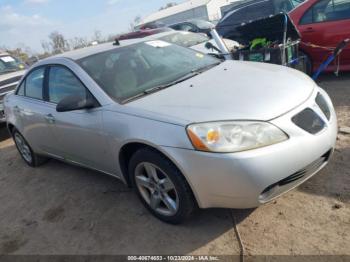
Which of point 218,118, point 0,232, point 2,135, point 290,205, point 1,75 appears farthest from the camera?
point 1,75

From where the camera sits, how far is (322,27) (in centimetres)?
651

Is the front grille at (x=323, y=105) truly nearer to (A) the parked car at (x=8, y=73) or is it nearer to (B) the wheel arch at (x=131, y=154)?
(B) the wheel arch at (x=131, y=154)

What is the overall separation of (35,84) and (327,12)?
4877 millimetres

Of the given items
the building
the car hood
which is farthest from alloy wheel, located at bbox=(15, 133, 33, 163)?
the building

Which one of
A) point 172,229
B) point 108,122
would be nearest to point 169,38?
point 108,122

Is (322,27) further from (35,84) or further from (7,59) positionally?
(7,59)

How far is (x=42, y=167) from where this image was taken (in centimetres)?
564

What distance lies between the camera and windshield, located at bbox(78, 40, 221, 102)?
3650 mm

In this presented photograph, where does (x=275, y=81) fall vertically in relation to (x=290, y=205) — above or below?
above

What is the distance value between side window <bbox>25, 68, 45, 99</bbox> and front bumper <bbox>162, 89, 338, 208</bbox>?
92.6 inches

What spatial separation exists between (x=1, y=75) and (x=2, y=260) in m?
6.74

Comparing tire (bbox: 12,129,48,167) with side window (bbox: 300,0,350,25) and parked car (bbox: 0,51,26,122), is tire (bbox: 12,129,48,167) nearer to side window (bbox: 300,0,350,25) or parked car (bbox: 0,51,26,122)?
parked car (bbox: 0,51,26,122)

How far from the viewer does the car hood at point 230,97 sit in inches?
114

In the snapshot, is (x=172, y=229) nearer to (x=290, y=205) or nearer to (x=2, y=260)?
(x=290, y=205)
